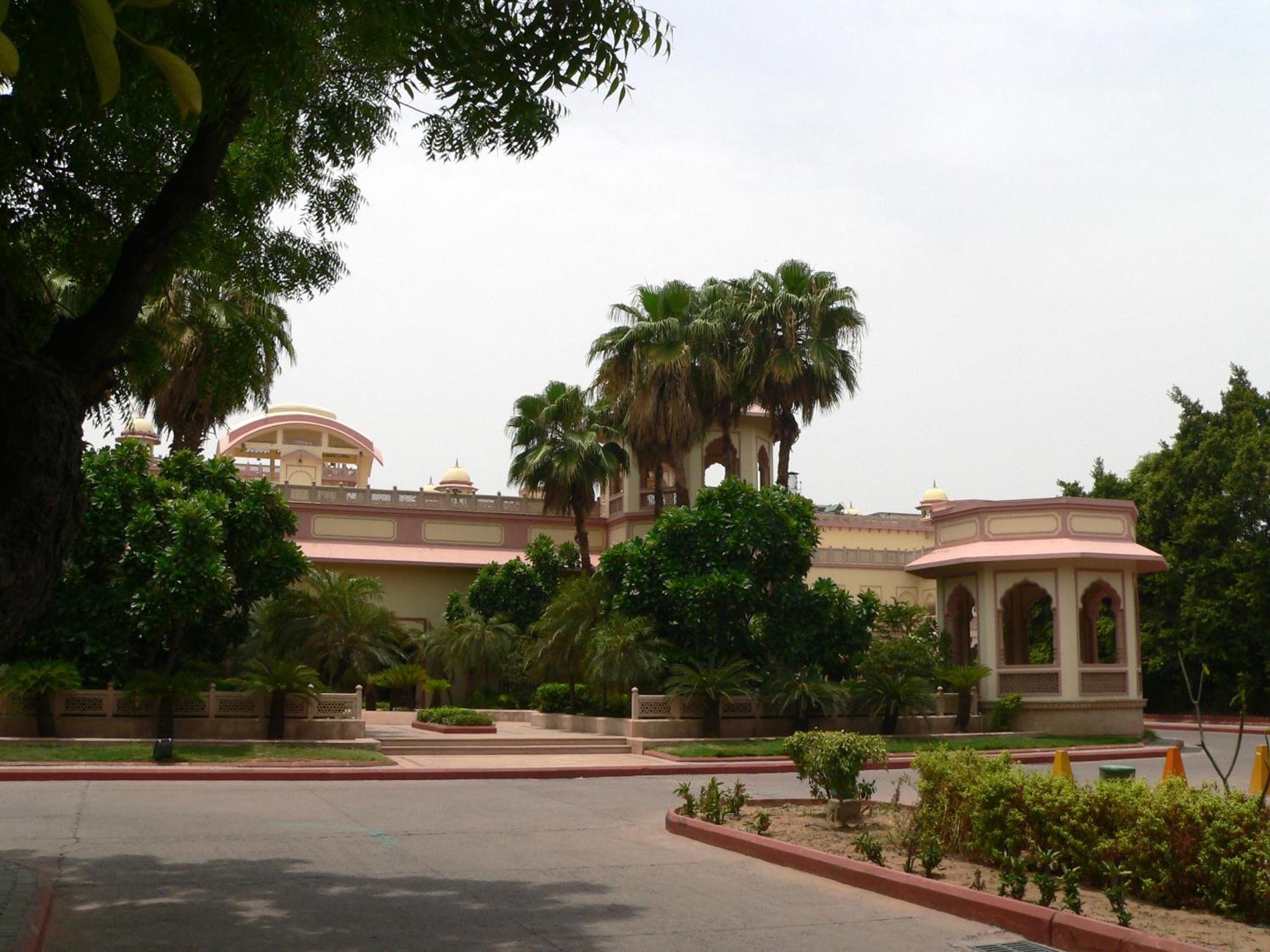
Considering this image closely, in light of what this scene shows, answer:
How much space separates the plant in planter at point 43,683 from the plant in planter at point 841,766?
14.6 meters

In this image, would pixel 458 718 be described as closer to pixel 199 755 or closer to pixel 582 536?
pixel 199 755

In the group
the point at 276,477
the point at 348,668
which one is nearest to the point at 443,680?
the point at 348,668

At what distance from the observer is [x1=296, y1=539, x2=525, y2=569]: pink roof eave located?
35.6 m

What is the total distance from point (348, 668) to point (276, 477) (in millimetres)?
19397

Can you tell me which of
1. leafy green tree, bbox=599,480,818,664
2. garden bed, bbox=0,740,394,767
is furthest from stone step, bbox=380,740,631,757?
leafy green tree, bbox=599,480,818,664

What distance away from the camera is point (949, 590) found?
108ft

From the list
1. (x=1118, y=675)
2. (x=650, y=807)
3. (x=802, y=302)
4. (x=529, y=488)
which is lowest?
(x=650, y=807)

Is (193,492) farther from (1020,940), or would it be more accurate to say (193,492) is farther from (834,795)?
(1020,940)

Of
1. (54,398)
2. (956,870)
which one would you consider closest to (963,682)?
(956,870)

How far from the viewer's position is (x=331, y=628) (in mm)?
28781

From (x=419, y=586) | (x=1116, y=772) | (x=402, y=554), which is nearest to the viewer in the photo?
(x=1116, y=772)

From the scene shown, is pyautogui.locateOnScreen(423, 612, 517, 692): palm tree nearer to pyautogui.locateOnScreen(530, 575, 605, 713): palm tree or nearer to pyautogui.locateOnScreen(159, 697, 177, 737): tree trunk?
pyautogui.locateOnScreen(530, 575, 605, 713): palm tree

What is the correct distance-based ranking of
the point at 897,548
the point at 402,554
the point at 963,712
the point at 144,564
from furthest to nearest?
the point at 897,548 < the point at 402,554 < the point at 963,712 < the point at 144,564

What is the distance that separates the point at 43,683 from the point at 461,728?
28.5ft
